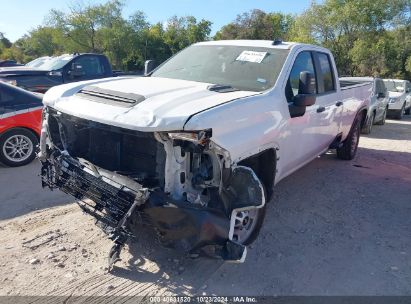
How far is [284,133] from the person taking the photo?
13.4ft

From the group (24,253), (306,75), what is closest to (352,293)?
(306,75)

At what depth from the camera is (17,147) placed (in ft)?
21.5

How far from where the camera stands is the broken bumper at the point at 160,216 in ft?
9.53

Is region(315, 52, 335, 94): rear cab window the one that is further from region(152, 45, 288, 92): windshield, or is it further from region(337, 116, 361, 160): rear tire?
region(337, 116, 361, 160): rear tire

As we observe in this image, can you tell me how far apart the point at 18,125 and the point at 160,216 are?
463cm

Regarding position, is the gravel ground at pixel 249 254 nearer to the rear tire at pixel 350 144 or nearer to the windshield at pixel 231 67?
the windshield at pixel 231 67

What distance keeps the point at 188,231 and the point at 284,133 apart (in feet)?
5.62

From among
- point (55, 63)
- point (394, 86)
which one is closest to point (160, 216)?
point (55, 63)

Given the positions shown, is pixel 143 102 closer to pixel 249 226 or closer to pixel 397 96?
pixel 249 226

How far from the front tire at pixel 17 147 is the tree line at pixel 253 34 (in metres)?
27.9

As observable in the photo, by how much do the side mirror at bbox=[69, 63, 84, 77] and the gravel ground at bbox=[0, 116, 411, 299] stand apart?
17.7 feet

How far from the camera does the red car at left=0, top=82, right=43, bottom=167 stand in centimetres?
640

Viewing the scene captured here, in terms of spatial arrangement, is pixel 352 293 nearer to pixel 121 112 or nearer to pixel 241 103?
pixel 241 103

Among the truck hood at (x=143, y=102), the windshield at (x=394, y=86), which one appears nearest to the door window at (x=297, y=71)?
the truck hood at (x=143, y=102)
